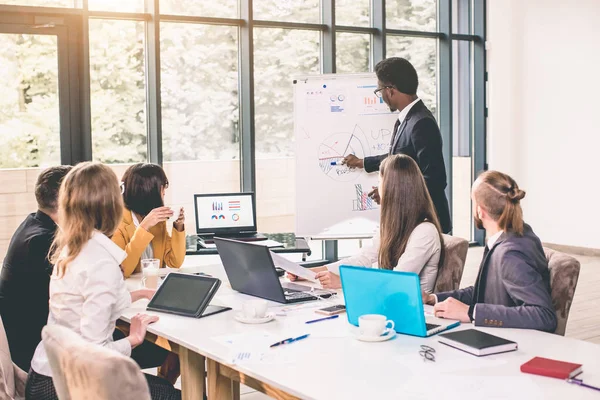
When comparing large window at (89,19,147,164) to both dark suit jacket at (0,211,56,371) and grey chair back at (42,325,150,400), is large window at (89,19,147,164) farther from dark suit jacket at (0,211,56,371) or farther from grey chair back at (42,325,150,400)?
grey chair back at (42,325,150,400)

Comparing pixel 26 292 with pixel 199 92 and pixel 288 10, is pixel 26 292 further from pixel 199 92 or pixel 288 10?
pixel 288 10

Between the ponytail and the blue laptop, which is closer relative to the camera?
the blue laptop

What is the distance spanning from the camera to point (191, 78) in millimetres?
6789

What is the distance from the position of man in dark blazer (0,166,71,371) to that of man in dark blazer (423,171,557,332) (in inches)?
55.8

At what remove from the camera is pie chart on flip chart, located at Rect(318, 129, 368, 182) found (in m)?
6.04

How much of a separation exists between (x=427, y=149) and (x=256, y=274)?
1.79 m

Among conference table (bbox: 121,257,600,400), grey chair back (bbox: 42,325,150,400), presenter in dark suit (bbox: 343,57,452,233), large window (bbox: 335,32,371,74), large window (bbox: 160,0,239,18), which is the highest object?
large window (bbox: 160,0,239,18)

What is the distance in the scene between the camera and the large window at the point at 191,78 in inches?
233

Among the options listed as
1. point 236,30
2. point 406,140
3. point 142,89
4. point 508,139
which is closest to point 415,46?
point 508,139

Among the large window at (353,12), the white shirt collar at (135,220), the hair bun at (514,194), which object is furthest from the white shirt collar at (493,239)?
the large window at (353,12)

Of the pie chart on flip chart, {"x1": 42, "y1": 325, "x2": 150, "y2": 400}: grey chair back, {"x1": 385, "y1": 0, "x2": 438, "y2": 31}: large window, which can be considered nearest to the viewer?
{"x1": 42, "y1": 325, "x2": 150, "y2": 400}: grey chair back

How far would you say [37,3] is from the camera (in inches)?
232

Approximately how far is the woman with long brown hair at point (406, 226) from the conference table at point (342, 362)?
526mm

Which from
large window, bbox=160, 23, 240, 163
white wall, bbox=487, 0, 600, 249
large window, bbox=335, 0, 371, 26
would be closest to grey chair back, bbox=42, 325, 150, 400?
large window, bbox=160, 23, 240, 163
